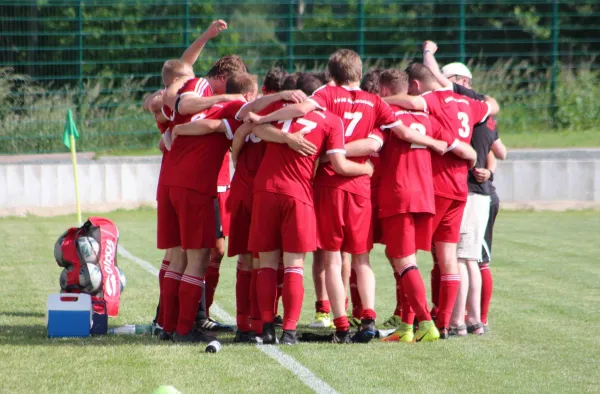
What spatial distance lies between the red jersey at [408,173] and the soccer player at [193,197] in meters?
1.18

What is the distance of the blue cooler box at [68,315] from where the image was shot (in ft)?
25.3

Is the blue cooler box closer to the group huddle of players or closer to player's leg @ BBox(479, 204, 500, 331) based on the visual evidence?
the group huddle of players

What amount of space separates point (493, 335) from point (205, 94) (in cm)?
289

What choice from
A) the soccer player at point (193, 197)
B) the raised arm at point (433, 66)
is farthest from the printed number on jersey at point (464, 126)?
the soccer player at point (193, 197)

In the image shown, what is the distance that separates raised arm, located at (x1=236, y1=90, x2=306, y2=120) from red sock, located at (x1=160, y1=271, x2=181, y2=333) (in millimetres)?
1394

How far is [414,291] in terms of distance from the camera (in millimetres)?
7375

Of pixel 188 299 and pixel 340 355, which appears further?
pixel 188 299

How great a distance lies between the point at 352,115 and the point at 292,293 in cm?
137

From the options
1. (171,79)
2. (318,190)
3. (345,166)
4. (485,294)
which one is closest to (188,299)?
(318,190)

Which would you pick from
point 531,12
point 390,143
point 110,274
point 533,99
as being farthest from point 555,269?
point 531,12

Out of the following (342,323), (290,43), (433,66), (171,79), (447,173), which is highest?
(290,43)

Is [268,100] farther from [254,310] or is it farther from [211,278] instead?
[211,278]

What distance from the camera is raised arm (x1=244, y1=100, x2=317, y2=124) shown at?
709cm

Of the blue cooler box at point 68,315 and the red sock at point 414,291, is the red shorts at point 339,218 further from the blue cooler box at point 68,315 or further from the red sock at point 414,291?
the blue cooler box at point 68,315
